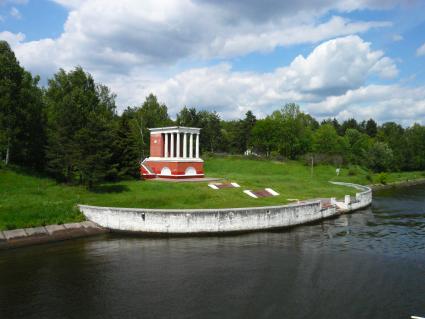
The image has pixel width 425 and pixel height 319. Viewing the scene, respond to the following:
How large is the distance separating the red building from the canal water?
23.3 m

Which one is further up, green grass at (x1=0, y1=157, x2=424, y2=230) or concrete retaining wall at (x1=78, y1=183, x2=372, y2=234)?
green grass at (x1=0, y1=157, x2=424, y2=230)

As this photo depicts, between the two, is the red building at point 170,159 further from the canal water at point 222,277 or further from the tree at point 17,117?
the canal water at point 222,277

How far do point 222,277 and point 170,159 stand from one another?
3449 cm

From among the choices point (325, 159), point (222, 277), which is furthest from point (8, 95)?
point (325, 159)

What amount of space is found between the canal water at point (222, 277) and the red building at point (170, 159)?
23336mm

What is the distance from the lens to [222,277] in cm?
2120

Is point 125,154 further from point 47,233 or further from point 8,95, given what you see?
point 47,233

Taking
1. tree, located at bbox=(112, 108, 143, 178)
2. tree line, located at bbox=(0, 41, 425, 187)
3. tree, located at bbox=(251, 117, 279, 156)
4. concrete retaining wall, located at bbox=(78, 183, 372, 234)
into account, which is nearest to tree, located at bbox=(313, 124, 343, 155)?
tree line, located at bbox=(0, 41, 425, 187)

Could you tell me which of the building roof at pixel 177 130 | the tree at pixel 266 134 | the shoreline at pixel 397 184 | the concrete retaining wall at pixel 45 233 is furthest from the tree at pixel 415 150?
the concrete retaining wall at pixel 45 233

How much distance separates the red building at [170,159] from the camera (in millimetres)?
54250

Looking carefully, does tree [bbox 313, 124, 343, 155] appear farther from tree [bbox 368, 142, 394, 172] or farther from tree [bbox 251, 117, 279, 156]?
tree [bbox 251, 117, 279, 156]

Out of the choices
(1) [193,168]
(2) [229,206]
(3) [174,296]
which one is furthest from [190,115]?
(3) [174,296]

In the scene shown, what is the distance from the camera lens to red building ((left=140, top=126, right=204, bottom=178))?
54250 mm

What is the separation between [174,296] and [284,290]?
5.49 m
